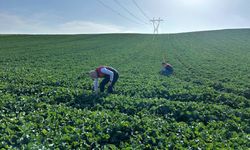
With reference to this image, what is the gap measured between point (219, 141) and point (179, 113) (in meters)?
2.74

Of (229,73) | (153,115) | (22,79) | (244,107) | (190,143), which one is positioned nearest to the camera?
(190,143)

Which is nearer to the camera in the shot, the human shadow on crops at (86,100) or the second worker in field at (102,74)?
the human shadow on crops at (86,100)

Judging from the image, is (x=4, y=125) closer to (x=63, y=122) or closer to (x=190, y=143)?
(x=63, y=122)

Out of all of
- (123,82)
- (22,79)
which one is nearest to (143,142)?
(123,82)

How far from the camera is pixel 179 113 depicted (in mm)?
10805

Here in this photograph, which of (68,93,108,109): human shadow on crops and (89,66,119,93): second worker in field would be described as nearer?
(68,93,108,109): human shadow on crops

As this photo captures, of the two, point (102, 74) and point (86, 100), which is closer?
point (86, 100)

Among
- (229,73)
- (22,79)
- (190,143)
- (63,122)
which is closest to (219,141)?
(190,143)

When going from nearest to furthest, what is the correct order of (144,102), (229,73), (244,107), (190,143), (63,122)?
(190,143) → (63,122) → (144,102) → (244,107) → (229,73)

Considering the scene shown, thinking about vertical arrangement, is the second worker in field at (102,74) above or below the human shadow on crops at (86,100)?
above

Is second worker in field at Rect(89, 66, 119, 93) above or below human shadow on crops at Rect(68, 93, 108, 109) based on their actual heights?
Answer: above

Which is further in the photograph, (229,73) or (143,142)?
(229,73)

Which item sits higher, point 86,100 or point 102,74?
point 102,74

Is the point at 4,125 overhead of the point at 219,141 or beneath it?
overhead
